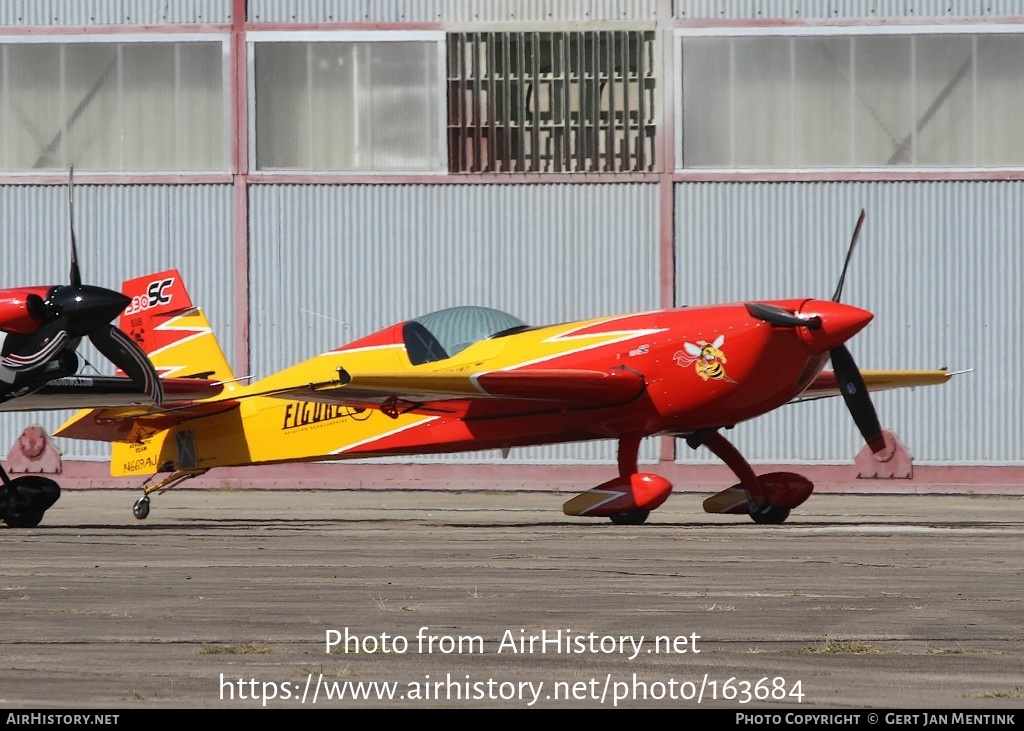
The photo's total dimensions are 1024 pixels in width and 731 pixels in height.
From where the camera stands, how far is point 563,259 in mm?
27516

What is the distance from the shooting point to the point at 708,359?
16.7 metres

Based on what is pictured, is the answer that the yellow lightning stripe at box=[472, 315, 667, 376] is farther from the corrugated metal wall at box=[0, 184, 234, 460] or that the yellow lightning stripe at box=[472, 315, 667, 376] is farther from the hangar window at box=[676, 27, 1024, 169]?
the corrugated metal wall at box=[0, 184, 234, 460]

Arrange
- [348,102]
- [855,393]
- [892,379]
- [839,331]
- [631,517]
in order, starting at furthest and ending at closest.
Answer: [348,102]
[892,379]
[631,517]
[855,393]
[839,331]

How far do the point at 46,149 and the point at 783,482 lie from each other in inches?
676

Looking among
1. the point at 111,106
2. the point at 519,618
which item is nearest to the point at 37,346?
the point at 519,618

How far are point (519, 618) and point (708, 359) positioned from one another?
28.3ft

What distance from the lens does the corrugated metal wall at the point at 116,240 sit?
28125mm

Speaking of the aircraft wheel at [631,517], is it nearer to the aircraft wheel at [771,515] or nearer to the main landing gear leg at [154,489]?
the aircraft wheel at [771,515]

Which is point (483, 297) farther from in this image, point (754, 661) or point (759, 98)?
point (754, 661)

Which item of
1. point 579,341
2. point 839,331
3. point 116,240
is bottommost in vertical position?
point 579,341

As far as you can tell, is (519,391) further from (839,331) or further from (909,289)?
(909,289)

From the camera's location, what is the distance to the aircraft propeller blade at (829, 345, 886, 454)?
1672cm

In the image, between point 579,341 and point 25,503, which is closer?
point 25,503
